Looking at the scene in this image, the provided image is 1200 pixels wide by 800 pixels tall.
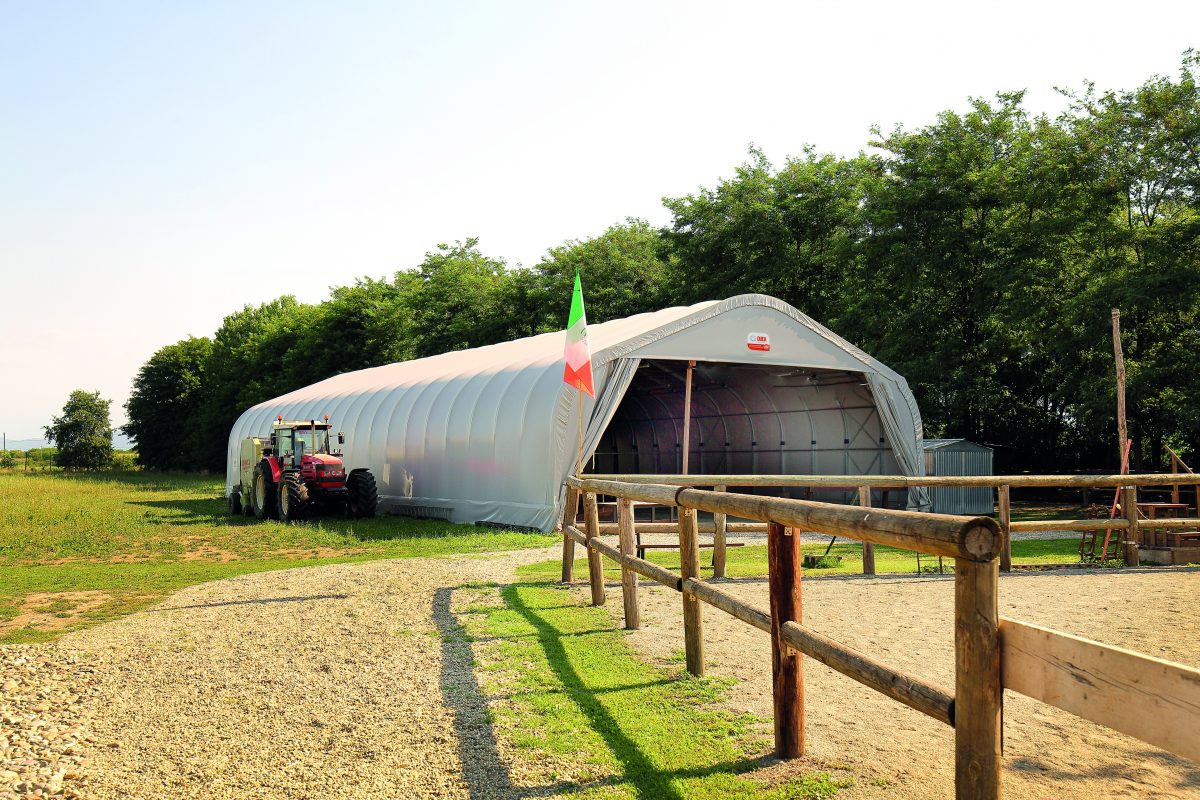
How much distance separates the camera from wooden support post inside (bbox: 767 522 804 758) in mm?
4551

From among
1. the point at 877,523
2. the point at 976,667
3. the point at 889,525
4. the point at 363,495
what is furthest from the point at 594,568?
the point at 363,495

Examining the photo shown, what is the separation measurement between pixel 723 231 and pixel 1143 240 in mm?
15749

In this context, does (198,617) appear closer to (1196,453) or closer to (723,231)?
(1196,453)

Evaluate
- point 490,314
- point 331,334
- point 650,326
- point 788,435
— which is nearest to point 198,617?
point 650,326

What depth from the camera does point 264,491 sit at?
21.3 m

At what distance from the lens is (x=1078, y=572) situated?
11.1 m

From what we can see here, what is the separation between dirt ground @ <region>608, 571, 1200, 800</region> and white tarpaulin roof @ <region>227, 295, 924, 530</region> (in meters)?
8.62

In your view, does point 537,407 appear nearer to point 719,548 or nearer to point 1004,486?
point 719,548

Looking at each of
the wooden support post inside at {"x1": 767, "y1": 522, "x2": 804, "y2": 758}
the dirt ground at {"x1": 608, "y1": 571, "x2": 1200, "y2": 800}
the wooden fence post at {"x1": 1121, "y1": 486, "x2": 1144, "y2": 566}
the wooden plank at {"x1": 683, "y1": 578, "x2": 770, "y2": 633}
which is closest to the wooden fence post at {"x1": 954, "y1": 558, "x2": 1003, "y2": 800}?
the dirt ground at {"x1": 608, "y1": 571, "x2": 1200, "y2": 800}

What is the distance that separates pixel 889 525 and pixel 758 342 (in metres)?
17.3

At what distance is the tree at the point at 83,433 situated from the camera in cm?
6575

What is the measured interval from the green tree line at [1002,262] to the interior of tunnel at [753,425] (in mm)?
5238

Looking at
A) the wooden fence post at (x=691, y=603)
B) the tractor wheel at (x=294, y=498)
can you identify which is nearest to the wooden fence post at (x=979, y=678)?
the wooden fence post at (x=691, y=603)

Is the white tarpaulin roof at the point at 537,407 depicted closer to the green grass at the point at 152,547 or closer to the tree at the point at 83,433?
the green grass at the point at 152,547
